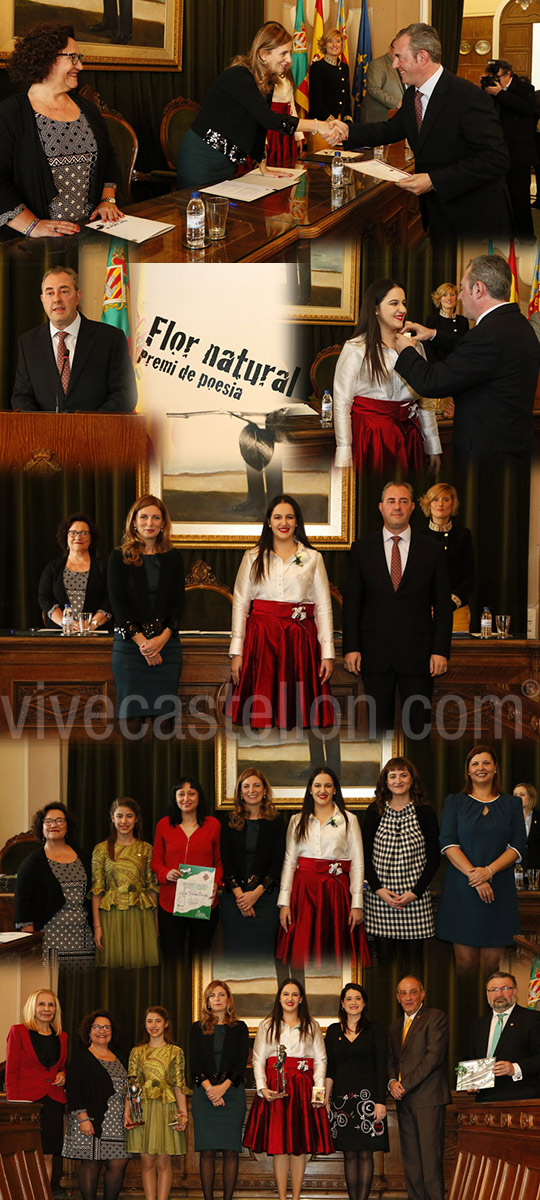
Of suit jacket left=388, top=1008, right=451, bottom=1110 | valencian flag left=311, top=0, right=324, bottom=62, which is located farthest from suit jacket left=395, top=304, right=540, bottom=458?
valencian flag left=311, top=0, right=324, bottom=62

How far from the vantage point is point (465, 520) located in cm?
612

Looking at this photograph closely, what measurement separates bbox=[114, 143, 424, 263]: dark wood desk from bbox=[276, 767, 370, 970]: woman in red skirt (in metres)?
2.05

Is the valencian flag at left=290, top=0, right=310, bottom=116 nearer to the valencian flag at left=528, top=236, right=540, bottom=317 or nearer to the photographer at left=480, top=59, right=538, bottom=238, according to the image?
the photographer at left=480, top=59, right=538, bottom=238

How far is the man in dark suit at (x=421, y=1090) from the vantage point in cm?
561

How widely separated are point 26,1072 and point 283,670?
6.26 ft

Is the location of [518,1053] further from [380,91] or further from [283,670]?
[380,91]

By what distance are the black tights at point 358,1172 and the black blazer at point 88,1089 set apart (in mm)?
982

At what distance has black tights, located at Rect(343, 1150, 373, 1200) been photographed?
565 cm

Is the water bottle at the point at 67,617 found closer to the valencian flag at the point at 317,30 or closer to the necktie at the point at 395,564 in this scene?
the necktie at the point at 395,564

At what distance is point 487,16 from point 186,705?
570cm

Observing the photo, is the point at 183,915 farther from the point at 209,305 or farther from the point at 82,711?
the point at 209,305

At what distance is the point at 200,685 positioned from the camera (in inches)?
230

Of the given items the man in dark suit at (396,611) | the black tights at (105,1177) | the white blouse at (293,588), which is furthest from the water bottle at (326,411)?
the black tights at (105,1177)

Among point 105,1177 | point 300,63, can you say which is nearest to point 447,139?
point 300,63
